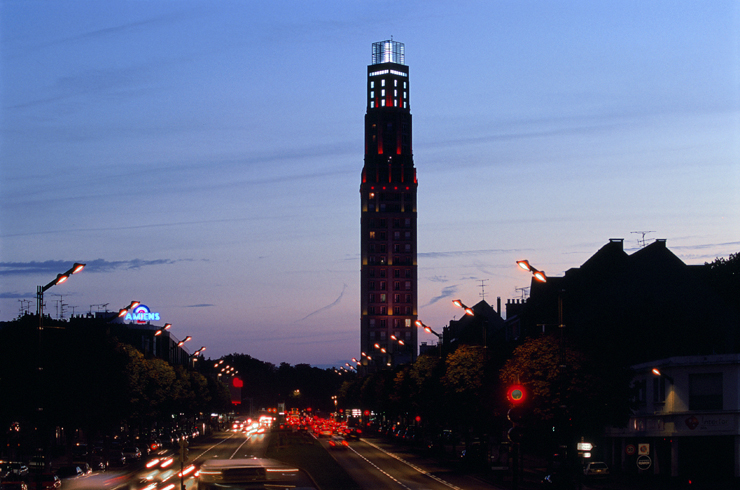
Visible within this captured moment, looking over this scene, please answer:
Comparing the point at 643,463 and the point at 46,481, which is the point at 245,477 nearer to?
the point at 46,481

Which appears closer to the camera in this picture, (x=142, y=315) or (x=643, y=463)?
(x=643, y=463)

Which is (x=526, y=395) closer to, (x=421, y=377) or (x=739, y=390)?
(x=739, y=390)

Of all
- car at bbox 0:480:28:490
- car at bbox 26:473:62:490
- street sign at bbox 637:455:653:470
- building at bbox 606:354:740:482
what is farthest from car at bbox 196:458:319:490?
building at bbox 606:354:740:482

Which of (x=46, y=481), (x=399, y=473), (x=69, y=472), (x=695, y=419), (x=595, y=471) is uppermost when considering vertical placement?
(x=695, y=419)

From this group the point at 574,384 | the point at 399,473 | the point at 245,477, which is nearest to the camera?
the point at 245,477

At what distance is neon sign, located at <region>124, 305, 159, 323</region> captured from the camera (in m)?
153

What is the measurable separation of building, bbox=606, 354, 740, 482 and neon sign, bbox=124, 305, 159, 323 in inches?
4484

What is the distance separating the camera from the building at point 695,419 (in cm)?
5056

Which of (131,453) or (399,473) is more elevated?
(399,473)

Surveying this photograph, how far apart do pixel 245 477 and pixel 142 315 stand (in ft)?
447

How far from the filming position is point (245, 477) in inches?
957

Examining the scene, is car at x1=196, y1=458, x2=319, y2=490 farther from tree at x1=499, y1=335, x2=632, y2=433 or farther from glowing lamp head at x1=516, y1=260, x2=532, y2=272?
tree at x1=499, y1=335, x2=632, y2=433

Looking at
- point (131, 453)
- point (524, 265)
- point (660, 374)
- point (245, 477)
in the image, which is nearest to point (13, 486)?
point (245, 477)

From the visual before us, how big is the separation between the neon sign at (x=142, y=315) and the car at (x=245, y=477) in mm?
132145
